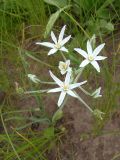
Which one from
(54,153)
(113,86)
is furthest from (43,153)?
(113,86)

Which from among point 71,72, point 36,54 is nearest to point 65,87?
point 71,72

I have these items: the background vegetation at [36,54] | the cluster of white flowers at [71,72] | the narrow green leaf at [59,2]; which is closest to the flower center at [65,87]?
the cluster of white flowers at [71,72]

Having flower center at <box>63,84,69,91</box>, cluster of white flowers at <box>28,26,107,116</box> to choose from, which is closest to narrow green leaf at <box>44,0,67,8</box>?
cluster of white flowers at <box>28,26,107,116</box>

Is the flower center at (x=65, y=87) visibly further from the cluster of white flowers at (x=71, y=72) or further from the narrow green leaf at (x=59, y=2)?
the narrow green leaf at (x=59, y=2)

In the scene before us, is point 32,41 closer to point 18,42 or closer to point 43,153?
point 18,42

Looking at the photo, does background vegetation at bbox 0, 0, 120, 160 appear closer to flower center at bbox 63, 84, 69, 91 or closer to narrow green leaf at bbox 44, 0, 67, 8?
narrow green leaf at bbox 44, 0, 67, 8

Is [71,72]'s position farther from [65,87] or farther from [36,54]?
[36,54]

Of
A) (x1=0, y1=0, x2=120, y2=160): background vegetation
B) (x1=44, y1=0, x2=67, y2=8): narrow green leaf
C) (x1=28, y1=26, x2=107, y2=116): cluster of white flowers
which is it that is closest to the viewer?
(x1=28, y1=26, x2=107, y2=116): cluster of white flowers

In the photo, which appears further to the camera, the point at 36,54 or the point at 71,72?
the point at 36,54

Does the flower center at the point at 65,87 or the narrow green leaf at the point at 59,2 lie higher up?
the narrow green leaf at the point at 59,2

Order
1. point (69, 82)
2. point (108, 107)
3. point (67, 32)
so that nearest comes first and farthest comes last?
point (69, 82), point (108, 107), point (67, 32)

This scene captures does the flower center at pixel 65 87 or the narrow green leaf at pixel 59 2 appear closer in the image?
the flower center at pixel 65 87
